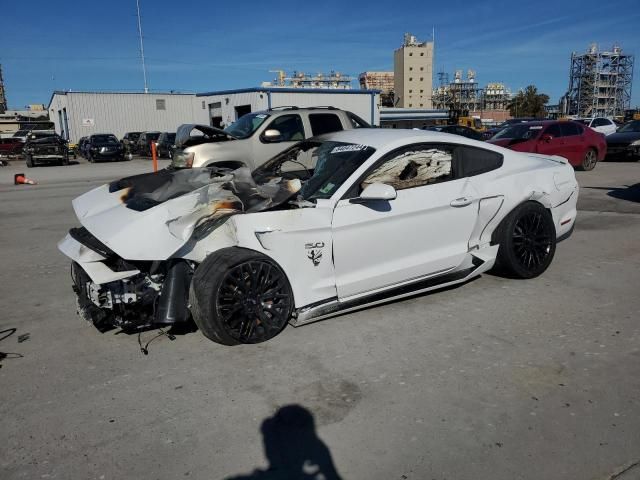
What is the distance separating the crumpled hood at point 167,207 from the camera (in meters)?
3.64

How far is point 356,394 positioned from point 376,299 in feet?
3.89

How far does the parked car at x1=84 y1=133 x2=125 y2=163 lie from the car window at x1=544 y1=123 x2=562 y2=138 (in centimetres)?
2561

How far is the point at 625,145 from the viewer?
18.8 metres

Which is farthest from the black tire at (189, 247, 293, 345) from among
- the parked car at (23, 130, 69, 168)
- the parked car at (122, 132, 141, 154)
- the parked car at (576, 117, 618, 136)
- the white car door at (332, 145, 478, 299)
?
the parked car at (122, 132, 141, 154)

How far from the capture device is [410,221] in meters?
4.32

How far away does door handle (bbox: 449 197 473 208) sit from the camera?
4547 millimetres

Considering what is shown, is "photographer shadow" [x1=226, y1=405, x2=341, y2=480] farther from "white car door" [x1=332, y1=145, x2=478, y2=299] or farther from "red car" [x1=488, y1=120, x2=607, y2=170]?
"red car" [x1=488, y1=120, x2=607, y2=170]

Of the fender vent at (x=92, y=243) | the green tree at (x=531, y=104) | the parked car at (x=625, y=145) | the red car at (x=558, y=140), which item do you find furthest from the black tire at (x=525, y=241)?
the green tree at (x=531, y=104)

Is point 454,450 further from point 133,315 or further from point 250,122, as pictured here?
point 250,122

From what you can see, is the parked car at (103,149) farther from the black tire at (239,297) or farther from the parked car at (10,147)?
the black tire at (239,297)

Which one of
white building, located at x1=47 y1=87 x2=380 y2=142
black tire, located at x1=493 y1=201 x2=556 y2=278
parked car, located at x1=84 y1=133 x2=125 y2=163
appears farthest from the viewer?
white building, located at x1=47 y1=87 x2=380 y2=142

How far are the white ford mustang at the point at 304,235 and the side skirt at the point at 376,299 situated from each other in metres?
0.01

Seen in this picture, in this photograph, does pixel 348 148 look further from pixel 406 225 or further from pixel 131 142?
pixel 131 142

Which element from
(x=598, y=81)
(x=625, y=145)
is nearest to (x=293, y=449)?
(x=625, y=145)
